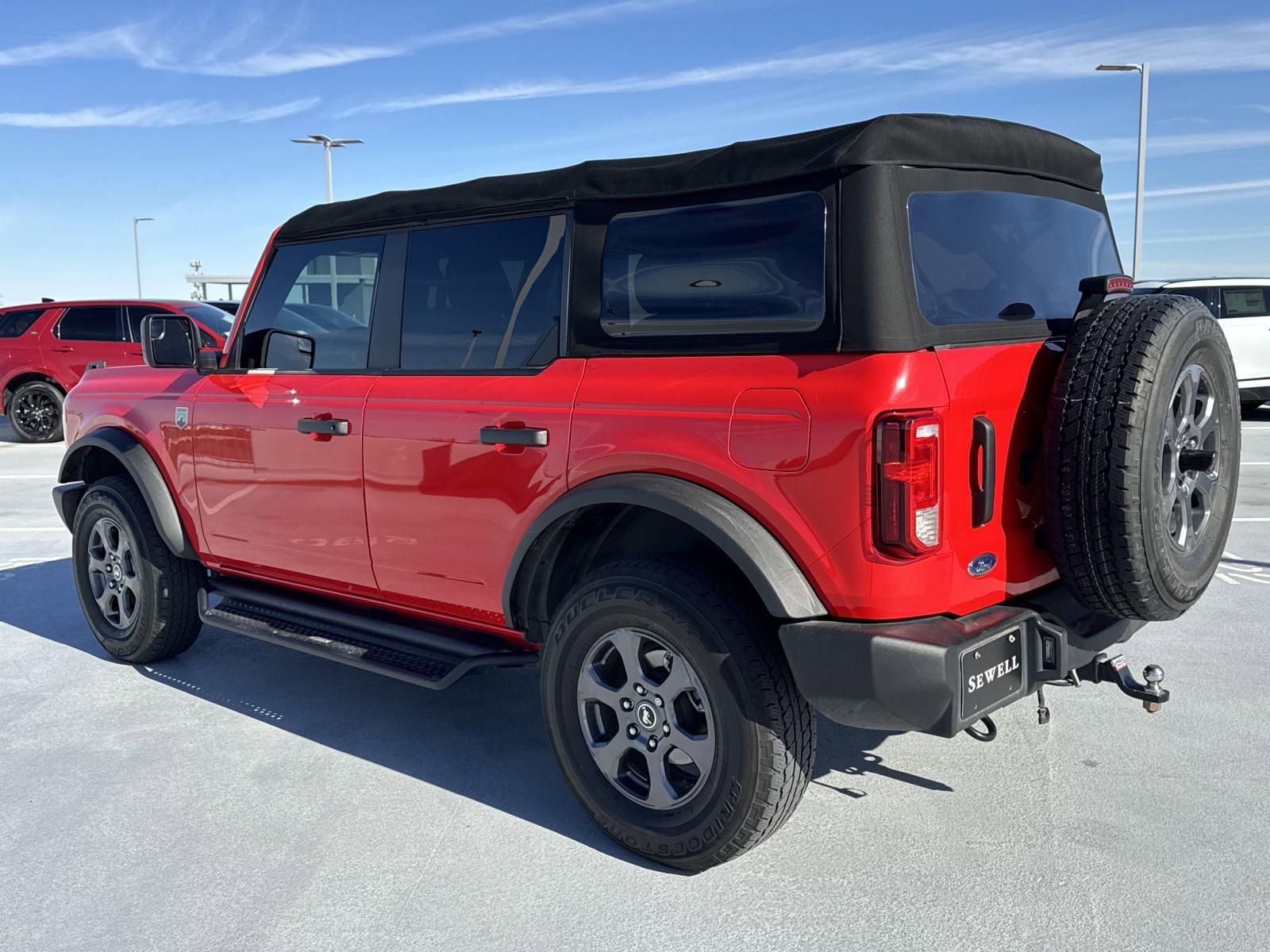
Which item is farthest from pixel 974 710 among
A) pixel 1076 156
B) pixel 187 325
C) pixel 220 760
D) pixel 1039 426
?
pixel 187 325

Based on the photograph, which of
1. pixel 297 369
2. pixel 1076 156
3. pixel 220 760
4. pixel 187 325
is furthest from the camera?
pixel 187 325

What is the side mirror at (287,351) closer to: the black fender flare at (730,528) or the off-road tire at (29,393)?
the black fender flare at (730,528)

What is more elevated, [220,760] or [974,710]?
[974,710]

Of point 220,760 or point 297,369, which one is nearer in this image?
point 220,760

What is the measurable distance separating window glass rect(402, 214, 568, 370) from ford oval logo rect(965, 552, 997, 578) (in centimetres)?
140

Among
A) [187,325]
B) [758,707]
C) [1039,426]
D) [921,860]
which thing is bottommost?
[921,860]

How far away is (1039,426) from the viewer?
301cm

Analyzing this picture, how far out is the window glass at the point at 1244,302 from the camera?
1482cm

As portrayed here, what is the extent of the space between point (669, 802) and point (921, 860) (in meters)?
0.72

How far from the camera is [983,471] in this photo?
9.11 feet

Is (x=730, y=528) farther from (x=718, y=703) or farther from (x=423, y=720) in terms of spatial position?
(x=423, y=720)

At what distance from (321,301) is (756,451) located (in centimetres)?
223

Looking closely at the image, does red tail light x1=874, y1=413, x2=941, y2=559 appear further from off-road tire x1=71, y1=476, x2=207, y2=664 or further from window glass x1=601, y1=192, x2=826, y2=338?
off-road tire x1=71, y1=476, x2=207, y2=664

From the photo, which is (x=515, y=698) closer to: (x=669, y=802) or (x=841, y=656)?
(x=669, y=802)
